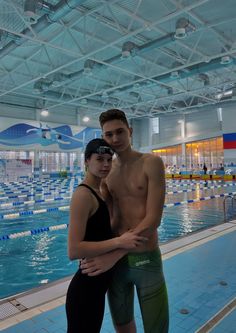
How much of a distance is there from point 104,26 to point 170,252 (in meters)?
8.96

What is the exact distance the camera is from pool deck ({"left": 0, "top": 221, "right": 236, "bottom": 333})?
7.25ft

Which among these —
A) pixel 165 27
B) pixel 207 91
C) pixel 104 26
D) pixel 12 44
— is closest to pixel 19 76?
pixel 12 44

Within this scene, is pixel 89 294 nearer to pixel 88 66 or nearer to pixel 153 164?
pixel 153 164

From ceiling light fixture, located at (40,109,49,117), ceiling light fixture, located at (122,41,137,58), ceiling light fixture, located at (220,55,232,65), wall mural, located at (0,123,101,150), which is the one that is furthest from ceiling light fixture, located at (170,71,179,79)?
ceiling light fixture, located at (40,109,49,117)

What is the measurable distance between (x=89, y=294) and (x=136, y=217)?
0.44 meters

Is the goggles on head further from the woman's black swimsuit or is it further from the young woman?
the woman's black swimsuit

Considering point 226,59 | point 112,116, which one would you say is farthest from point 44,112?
point 112,116

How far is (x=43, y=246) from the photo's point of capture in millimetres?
5172

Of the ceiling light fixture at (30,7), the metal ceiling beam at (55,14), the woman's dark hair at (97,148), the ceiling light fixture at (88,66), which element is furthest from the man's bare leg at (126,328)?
the ceiling light fixture at (88,66)

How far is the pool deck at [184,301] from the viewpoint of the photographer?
87.0 inches

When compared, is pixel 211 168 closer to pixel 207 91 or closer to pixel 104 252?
pixel 207 91

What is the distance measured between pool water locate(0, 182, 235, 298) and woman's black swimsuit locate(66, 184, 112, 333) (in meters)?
2.39

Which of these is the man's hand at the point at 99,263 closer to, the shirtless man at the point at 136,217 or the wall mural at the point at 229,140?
the shirtless man at the point at 136,217

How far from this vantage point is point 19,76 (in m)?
16.7
